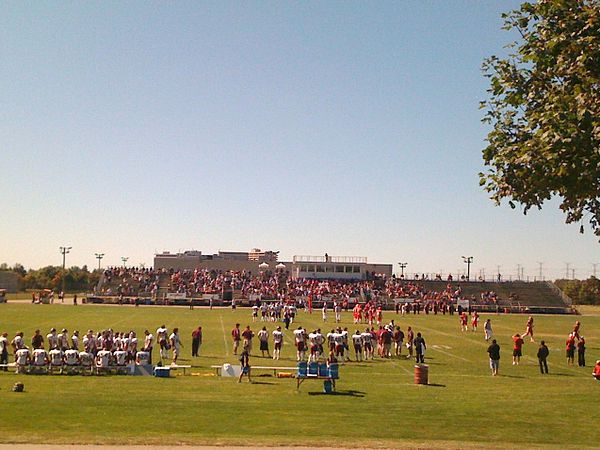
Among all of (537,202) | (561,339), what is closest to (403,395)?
(537,202)

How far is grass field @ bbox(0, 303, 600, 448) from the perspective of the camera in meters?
15.2

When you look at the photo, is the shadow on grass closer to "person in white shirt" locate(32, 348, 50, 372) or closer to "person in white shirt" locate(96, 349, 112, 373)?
"person in white shirt" locate(96, 349, 112, 373)

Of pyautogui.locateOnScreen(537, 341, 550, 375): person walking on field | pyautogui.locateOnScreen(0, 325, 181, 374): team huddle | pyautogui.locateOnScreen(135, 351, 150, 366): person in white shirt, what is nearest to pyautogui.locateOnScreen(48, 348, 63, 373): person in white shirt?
pyautogui.locateOnScreen(0, 325, 181, 374): team huddle

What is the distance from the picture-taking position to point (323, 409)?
1833cm

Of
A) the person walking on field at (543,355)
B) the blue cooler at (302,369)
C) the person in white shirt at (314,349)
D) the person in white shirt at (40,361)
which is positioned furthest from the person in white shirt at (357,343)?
the person in white shirt at (40,361)

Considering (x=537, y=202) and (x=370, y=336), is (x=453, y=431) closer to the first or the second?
(x=537, y=202)

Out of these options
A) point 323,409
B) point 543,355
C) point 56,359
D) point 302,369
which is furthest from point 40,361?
point 543,355

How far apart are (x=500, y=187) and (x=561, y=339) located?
95.5 feet

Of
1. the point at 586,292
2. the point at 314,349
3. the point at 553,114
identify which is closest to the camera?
the point at 553,114

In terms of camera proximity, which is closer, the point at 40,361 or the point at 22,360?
the point at 22,360

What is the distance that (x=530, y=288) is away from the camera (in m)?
85.1

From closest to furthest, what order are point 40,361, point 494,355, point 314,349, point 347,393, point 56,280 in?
point 347,393 < point 40,361 < point 494,355 < point 314,349 < point 56,280

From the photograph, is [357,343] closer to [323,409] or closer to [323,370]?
[323,370]

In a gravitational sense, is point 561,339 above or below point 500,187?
below
